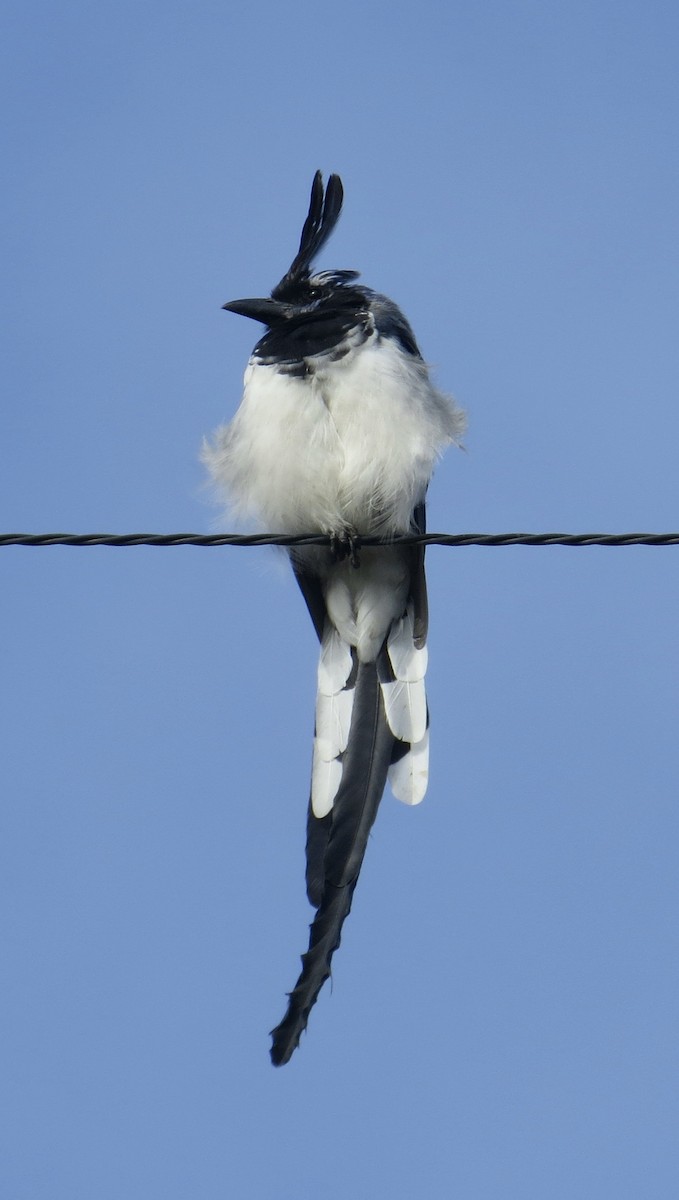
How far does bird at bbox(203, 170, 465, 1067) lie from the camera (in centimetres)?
527

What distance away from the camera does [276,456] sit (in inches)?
209

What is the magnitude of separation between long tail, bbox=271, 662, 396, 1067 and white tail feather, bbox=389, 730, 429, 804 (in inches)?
1.6

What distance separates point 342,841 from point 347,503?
113cm

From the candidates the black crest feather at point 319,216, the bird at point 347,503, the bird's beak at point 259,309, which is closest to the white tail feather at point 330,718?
the bird at point 347,503

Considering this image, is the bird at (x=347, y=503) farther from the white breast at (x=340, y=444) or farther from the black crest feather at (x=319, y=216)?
the black crest feather at (x=319, y=216)

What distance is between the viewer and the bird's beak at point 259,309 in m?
5.86

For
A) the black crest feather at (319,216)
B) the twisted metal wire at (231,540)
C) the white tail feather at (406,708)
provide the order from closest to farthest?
the twisted metal wire at (231,540) < the white tail feather at (406,708) < the black crest feather at (319,216)

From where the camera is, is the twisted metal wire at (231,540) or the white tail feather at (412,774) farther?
the white tail feather at (412,774)

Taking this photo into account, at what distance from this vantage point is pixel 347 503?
5316mm

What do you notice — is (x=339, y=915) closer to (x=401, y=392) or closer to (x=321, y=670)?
(x=321, y=670)

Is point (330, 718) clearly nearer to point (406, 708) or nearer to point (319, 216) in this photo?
point (406, 708)

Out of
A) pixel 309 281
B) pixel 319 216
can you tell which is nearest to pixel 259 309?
pixel 309 281

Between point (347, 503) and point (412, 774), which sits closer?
point (347, 503)

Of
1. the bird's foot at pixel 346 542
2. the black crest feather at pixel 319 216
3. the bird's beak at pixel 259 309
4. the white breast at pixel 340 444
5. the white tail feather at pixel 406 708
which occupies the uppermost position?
the black crest feather at pixel 319 216
